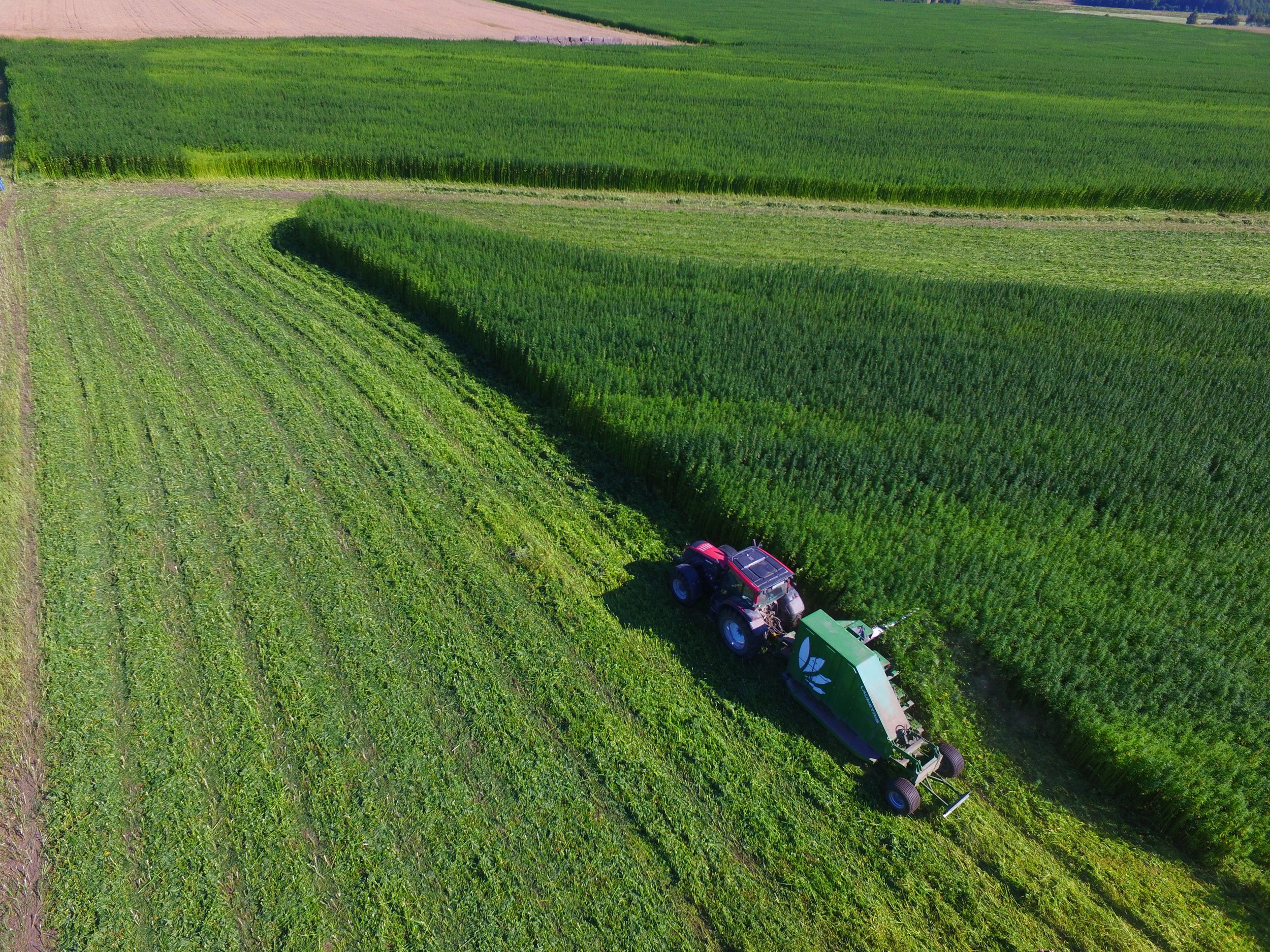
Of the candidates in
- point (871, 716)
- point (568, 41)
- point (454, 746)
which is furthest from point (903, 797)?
point (568, 41)

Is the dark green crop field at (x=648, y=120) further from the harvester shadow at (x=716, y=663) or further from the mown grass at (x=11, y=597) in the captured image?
the harvester shadow at (x=716, y=663)

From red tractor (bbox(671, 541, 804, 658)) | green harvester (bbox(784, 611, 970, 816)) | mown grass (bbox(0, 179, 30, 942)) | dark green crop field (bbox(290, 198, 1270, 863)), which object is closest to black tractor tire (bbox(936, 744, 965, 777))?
green harvester (bbox(784, 611, 970, 816))

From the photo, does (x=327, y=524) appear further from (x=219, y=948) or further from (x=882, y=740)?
(x=882, y=740)

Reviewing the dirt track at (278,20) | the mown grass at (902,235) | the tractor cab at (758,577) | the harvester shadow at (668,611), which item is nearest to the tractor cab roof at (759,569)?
the tractor cab at (758,577)

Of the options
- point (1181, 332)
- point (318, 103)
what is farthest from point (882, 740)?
point (318, 103)

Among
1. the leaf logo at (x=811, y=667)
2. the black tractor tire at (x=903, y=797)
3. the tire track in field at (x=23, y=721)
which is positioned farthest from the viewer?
the leaf logo at (x=811, y=667)
